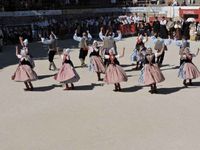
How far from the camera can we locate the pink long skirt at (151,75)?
1350cm

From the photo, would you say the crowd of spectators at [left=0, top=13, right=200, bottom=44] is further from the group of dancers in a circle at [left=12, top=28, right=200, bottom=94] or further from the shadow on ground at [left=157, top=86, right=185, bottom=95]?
the shadow on ground at [left=157, top=86, right=185, bottom=95]

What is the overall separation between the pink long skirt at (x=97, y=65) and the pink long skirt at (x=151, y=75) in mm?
2777

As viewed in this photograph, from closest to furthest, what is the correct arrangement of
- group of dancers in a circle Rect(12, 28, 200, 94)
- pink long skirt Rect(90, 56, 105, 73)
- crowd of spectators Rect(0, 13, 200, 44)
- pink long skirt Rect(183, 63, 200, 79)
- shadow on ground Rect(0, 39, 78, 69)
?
1. group of dancers in a circle Rect(12, 28, 200, 94)
2. pink long skirt Rect(183, 63, 200, 79)
3. pink long skirt Rect(90, 56, 105, 73)
4. shadow on ground Rect(0, 39, 78, 69)
5. crowd of spectators Rect(0, 13, 200, 44)

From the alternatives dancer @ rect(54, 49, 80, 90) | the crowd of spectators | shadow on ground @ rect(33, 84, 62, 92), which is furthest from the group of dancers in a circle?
the crowd of spectators

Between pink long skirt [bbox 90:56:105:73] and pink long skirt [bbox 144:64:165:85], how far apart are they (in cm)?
278

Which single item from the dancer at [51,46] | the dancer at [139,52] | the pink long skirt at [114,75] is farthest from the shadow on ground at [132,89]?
the dancer at [51,46]

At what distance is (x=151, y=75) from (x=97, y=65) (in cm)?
310

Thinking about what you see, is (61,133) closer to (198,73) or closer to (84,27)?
(198,73)

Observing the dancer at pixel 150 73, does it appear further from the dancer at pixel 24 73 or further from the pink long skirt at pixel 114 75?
the dancer at pixel 24 73

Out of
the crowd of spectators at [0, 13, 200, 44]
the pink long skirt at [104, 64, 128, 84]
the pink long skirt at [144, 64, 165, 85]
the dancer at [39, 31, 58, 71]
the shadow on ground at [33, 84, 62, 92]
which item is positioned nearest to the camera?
the pink long skirt at [144, 64, 165, 85]

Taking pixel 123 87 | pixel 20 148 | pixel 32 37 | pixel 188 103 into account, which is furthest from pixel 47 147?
pixel 32 37

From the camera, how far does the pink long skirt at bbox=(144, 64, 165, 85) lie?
13.5 m

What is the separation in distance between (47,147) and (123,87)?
19.1 feet

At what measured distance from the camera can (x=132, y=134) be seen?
10.0 metres
